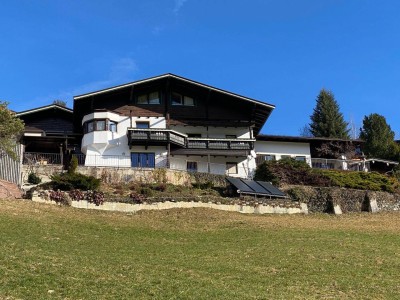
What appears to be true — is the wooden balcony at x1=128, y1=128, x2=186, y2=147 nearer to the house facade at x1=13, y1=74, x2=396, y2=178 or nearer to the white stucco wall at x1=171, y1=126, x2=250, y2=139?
the house facade at x1=13, y1=74, x2=396, y2=178

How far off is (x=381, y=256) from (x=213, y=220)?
32.9ft

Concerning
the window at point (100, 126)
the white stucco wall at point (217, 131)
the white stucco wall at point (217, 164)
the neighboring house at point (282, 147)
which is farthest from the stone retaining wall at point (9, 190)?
the neighboring house at point (282, 147)

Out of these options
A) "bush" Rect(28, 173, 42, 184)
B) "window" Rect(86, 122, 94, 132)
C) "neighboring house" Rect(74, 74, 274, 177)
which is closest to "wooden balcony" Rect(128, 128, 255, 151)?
"neighboring house" Rect(74, 74, 274, 177)

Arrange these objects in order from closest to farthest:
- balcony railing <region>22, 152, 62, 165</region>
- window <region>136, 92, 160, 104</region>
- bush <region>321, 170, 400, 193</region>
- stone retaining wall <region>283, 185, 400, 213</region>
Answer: stone retaining wall <region>283, 185, 400, 213</region>
balcony railing <region>22, 152, 62, 165</region>
bush <region>321, 170, 400, 193</region>
window <region>136, 92, 160, 104</region>

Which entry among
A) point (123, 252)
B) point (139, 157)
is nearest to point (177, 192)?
point (139, 157)

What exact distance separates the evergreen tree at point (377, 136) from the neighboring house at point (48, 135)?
112 ft

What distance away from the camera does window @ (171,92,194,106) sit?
4441 centimetres

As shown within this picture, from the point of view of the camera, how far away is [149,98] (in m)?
43.8

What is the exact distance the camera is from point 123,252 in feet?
55.2

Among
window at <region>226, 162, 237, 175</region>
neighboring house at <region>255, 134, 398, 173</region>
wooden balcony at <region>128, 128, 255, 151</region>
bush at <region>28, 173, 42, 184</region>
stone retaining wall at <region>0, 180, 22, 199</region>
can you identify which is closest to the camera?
stone retaining wall at <region>0, 180, 22, 199</region>

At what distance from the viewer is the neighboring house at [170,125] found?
40.1m

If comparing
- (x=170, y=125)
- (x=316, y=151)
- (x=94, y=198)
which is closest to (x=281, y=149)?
(x=316, y=151)

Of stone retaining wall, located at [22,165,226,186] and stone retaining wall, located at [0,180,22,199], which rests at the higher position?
stone retaining wall, located at [22,165,226,186]

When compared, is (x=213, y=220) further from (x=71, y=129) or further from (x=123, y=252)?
(x=71, y=129)
